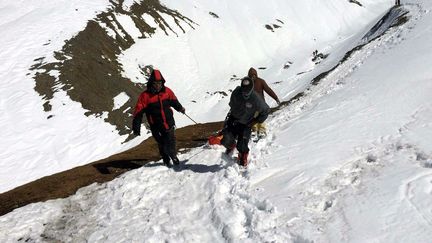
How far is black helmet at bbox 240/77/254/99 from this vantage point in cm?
965

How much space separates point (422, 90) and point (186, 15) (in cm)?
6546

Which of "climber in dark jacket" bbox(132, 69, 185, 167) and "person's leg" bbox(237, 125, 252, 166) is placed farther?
"climber in dark jacket" bbox(132, 69, 185, 167)

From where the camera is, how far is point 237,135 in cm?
1081

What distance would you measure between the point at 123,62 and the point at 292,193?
48.7 metres

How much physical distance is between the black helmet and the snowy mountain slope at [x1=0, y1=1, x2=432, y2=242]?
1.71 meters

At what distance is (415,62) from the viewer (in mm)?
15711

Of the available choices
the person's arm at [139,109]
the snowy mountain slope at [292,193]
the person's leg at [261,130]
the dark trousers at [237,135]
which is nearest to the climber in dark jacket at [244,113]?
the dark trousers at [237,135]

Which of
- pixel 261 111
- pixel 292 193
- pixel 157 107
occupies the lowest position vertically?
pixel 292 193

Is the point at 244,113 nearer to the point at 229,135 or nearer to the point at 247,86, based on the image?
the point at 247,86

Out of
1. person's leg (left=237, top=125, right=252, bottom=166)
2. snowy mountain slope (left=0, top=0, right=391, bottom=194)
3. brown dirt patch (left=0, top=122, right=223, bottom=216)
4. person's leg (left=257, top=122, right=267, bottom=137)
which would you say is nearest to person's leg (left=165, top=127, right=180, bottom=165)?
person's leg (left=237, top=125, right=252, bottom=166)

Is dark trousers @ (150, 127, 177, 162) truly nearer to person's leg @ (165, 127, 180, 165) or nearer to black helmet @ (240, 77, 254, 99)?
person's leg @ (165, 127, 180, 165)

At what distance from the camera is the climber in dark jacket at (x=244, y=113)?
32.3 feet

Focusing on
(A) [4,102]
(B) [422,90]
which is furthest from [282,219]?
(A) [4,102]

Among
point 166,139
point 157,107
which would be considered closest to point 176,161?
point 166,139
